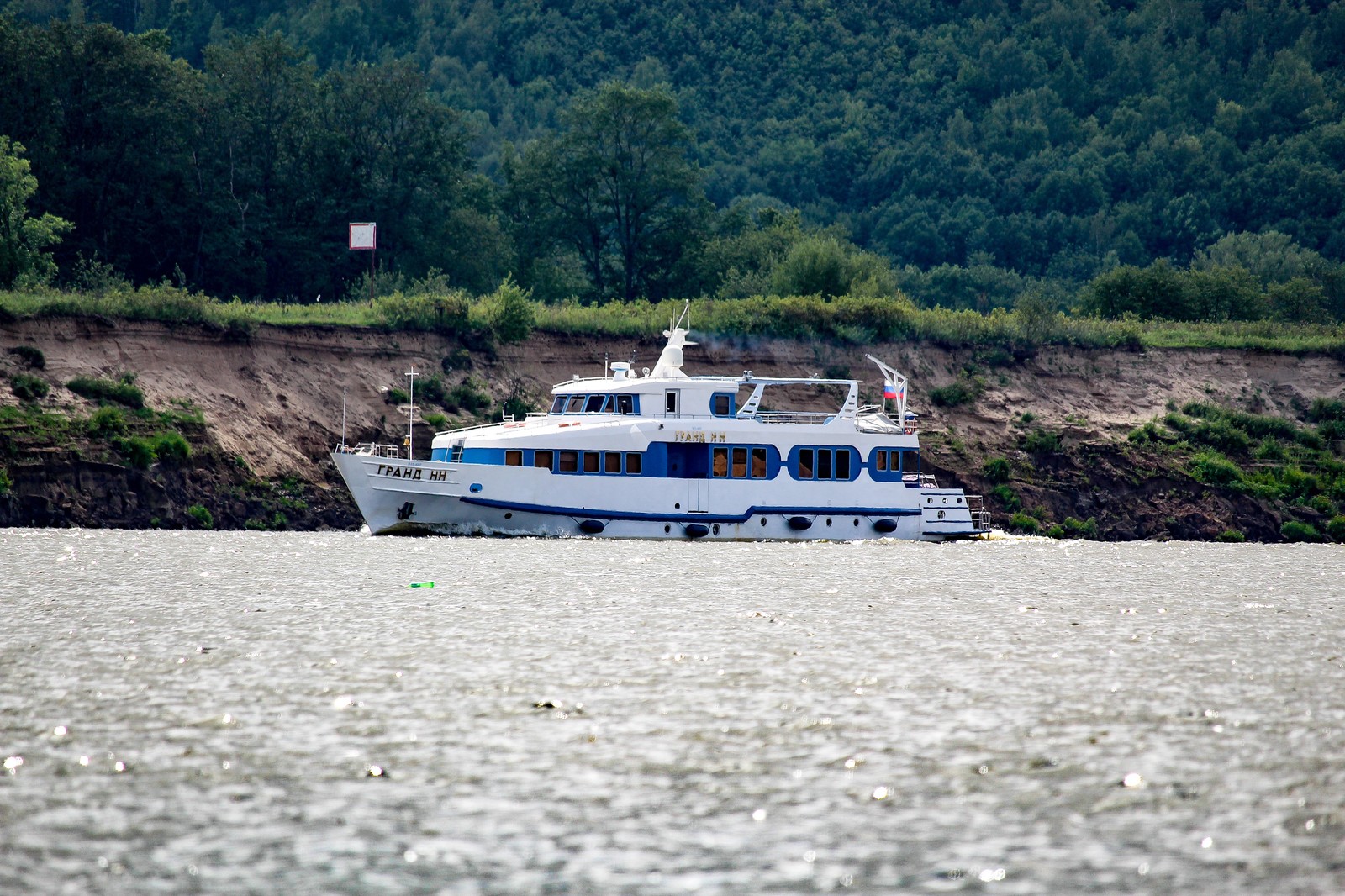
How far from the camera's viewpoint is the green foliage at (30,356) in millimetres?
52500

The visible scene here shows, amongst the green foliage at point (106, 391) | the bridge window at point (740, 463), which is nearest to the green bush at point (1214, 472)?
the bridge window at point (740, 463)

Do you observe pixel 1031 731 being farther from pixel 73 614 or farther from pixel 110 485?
pixel 110 485

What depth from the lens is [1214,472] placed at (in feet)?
209

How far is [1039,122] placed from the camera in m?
137

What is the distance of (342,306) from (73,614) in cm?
4626

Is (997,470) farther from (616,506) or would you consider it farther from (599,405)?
(616,506)

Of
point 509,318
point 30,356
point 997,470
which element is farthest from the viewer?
point 509,318

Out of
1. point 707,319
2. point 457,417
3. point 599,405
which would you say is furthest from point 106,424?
point 707,319

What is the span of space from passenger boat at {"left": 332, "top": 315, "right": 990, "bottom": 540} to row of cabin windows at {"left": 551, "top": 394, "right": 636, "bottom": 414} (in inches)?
1.6

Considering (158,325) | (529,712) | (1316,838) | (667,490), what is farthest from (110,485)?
(1316,838)

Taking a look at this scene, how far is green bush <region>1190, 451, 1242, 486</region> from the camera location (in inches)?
2495

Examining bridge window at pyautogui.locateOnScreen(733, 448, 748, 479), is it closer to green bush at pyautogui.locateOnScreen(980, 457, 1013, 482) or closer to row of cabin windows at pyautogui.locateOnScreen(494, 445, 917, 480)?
row of cabin windows at pyautogui.locateOnScreen(494, 445, 917, 480)

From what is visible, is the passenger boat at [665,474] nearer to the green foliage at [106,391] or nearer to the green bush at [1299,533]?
the green foliage at [106,391]

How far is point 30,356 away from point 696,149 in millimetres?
91976
